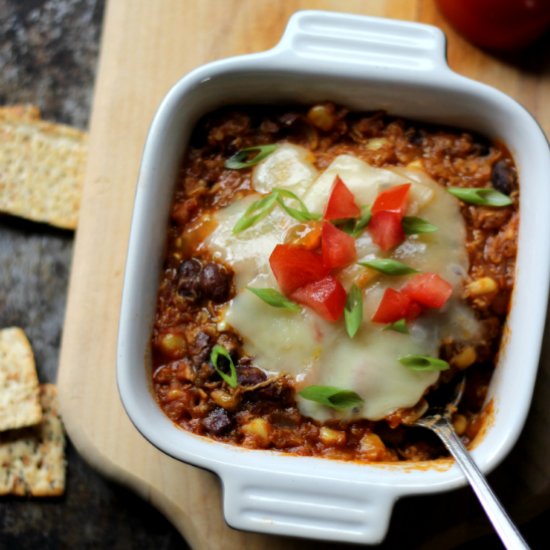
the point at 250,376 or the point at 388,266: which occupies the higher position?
the point at 388,266

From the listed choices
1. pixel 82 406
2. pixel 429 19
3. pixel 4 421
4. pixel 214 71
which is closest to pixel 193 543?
pixel 82 406

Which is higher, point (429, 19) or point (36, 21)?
point (429, 19)

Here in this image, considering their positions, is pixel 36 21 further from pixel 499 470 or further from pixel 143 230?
pixel 499 470

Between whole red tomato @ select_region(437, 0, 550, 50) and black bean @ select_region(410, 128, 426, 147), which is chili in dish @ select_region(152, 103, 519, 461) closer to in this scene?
black bean @ select_region(410, 128, 426, 147)

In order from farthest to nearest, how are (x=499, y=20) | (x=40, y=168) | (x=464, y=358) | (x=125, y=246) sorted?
(x=40, y=168) → (x=125, y=246) → (x=499, y=20) → (x=464, y=358)

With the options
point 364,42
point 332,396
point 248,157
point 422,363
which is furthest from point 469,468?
point 364,42

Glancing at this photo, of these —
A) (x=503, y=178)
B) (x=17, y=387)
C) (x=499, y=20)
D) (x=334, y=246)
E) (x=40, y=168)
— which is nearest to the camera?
(x=334, y=246)

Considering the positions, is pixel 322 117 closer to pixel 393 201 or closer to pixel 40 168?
pixel 393 201
